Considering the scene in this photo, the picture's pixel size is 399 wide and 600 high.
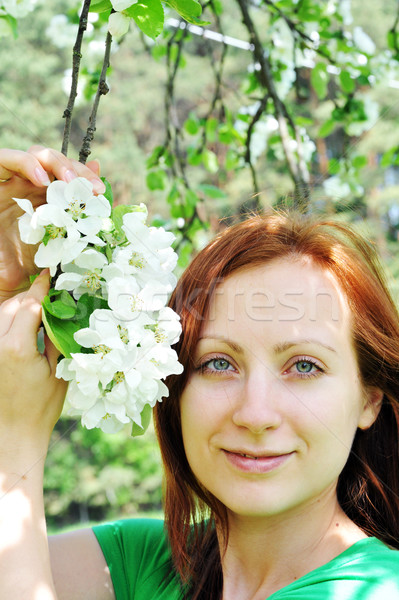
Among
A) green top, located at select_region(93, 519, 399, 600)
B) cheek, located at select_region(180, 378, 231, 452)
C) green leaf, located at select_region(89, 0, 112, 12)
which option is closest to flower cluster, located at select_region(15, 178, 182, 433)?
cheek, located at select_region(180, 378, 231, 452)

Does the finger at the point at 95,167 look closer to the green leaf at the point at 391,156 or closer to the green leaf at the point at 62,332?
the green leaf at the point at 62,332

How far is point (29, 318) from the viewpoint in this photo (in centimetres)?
134

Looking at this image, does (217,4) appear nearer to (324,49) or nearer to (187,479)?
(324,49)

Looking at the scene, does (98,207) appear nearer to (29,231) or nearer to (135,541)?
(29,231)

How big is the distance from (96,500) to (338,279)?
38.1 feet

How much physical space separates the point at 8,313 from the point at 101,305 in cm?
20

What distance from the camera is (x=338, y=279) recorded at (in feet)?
5.19

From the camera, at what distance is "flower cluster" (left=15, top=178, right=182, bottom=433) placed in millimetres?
1269

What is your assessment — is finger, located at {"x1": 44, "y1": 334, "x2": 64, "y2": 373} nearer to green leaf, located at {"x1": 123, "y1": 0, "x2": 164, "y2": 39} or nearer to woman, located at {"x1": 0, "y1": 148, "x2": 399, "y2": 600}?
woman, located at {"x1": 0, "y1": 148, "x2": 399, "y2": 600}

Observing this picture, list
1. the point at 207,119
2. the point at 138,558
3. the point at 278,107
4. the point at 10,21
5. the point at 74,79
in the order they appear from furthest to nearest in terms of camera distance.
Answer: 1. the point at 207,119
2. the point at 278,107
3. the point at 10,21
4. the point at 138,558
5. the point at 74,79

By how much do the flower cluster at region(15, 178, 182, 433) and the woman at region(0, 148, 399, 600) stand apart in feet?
0.28

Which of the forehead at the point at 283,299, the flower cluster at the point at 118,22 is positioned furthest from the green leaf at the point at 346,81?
the flower cluster at the point at 118,22

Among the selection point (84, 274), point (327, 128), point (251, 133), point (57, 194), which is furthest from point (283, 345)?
point (327, 128)

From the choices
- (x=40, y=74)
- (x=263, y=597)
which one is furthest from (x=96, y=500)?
(x=263, y=597)
